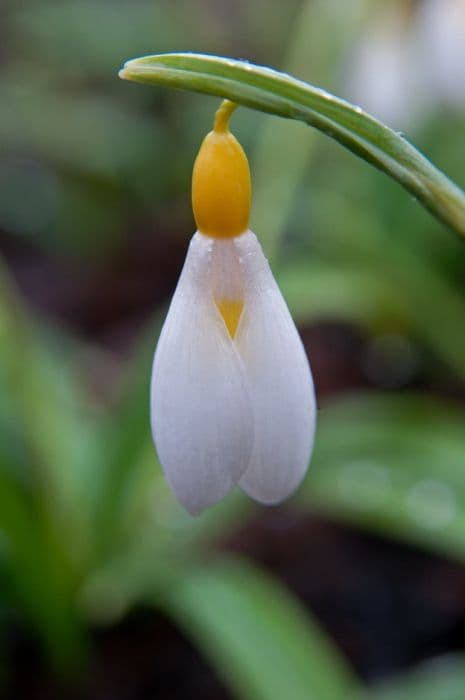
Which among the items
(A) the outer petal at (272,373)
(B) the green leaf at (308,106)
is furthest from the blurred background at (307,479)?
(B) the green leaf at (308,106)

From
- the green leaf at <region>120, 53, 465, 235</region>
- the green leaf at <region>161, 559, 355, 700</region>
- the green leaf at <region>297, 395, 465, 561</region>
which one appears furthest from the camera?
the green leaf at <region>297, 395, 465, 561</region>

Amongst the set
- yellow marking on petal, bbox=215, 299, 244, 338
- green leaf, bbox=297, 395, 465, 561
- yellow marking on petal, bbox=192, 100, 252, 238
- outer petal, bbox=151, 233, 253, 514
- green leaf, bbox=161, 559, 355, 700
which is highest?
yellow marking on petal, bbox=192, 100, 252, 238

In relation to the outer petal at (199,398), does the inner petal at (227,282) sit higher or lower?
higher

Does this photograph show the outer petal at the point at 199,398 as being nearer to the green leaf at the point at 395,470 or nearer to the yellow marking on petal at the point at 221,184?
the yellow marking on petal at the point at 221,184

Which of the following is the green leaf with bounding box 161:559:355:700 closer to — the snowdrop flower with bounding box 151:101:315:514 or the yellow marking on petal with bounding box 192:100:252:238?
the snowdrop flower with bounding box 151:101:315:514

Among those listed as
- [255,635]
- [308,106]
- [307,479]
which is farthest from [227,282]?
[307,479]

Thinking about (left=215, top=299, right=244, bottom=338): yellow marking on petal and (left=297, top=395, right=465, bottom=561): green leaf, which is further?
(left=297, top=395, right=465, bottom=561): green leaf

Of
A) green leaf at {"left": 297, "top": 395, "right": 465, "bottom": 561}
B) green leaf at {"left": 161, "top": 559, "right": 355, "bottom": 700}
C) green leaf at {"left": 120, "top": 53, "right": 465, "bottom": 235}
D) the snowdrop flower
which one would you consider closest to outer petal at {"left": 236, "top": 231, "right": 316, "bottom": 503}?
the snowdrop flower

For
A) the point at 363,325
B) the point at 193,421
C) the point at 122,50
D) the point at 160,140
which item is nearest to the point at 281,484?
the point at 193,421
